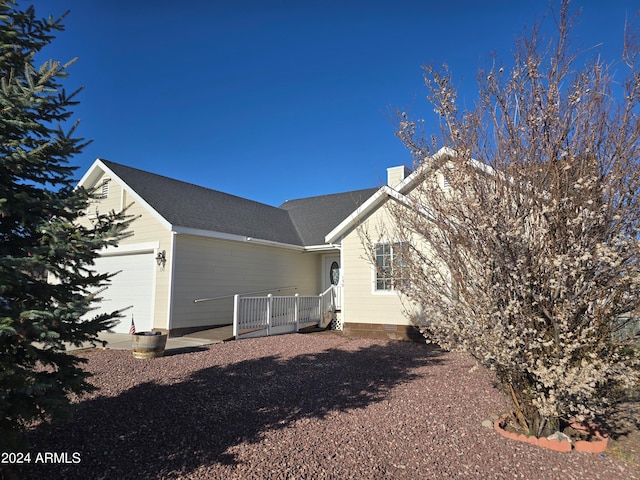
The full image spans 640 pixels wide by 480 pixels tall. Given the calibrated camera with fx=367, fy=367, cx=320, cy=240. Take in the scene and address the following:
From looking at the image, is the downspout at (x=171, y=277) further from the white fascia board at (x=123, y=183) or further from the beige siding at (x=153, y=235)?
the white fascia board at (x=123, y=183)

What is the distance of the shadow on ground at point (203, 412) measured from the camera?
11.2ft

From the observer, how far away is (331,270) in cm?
1591

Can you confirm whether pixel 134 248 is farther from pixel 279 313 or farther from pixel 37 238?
pixel 37 238

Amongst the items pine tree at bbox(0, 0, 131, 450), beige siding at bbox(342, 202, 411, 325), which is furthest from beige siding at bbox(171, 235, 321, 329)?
pine tree at bbox(0, 0, 131, 450)

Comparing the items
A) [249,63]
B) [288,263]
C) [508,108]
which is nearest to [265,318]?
[288,263]

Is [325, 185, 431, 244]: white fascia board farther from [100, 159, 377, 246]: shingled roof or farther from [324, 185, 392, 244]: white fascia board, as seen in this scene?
[100, 159, 377, 246]: shingled roof

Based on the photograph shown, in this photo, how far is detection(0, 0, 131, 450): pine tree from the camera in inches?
113

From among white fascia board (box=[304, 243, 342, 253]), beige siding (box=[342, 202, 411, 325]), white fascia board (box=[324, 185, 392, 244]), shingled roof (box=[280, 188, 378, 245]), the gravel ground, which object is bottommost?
the gravel ground

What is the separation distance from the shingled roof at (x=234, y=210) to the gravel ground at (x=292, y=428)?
5.86 metres

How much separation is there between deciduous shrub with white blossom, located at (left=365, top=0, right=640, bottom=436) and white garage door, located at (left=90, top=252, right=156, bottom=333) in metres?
9.94

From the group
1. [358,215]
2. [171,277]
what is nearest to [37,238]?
[171,277]

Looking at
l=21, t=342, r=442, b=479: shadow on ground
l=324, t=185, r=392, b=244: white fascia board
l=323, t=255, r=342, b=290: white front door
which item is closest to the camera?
l=21, t=342, r=442, b=479: shadow on ground

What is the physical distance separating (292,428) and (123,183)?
1035 centimetres

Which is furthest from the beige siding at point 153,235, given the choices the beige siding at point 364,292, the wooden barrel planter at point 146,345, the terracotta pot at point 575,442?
the terracotta pot at point 575,442
